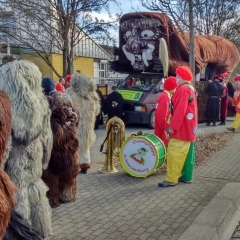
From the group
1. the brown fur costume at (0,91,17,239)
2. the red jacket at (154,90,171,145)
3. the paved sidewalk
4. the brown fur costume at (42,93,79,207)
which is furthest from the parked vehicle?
the brown fur costume at (0,91,17,239)

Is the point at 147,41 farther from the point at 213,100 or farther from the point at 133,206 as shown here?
the point at 133,206

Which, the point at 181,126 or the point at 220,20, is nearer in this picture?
the point at 181,126

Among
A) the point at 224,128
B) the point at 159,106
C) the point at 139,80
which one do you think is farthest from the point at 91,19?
the point at 159,106

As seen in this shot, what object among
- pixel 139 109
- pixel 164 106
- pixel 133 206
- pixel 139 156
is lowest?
pixel 133 206

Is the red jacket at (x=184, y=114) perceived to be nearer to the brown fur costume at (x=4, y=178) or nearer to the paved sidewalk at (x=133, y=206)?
the paved sidewalk at (x=133, y=206)

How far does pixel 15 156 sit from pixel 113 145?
364 centimetres

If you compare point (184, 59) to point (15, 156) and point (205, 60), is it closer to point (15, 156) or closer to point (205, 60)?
point (205, 60)

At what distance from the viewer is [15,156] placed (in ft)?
12.0

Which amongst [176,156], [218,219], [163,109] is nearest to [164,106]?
[163,109]

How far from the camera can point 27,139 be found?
3.63m

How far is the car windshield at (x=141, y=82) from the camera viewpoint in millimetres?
13445

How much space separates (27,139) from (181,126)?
9.71 feet

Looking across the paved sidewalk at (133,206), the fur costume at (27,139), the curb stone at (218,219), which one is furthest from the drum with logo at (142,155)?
the fur costume at (27,139)

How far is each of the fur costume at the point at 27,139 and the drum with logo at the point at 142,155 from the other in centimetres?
288
